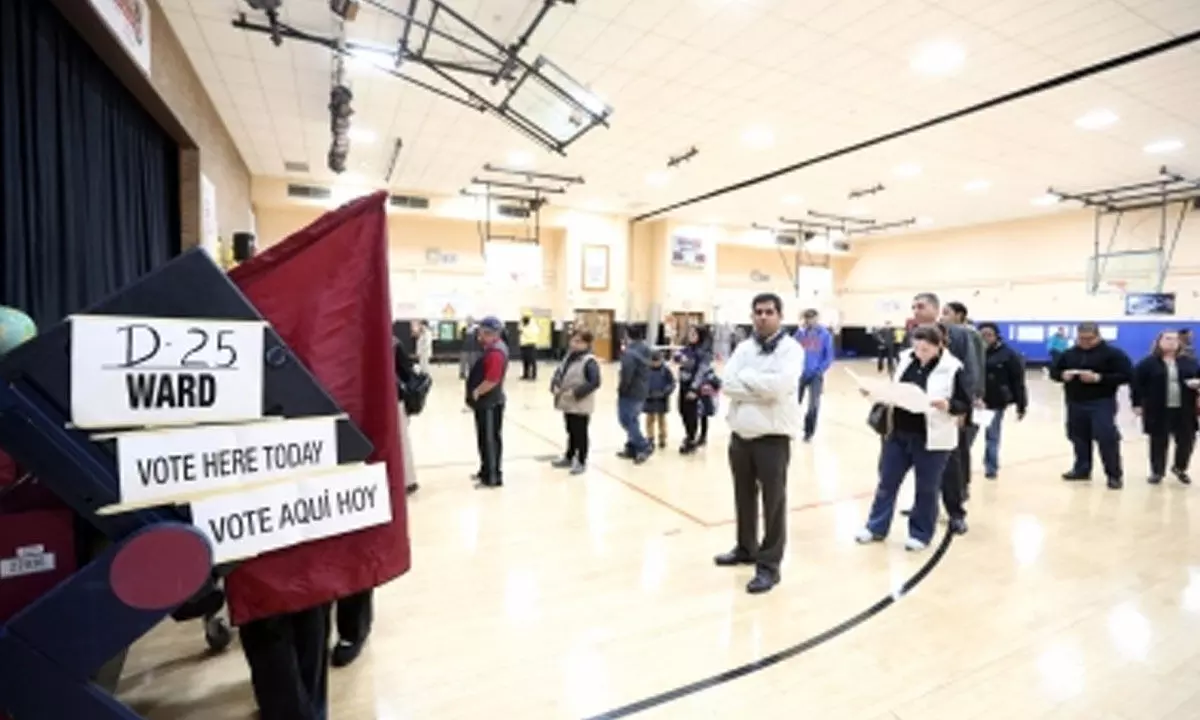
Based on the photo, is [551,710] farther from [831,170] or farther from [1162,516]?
[831,170]

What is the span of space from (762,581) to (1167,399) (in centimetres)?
460

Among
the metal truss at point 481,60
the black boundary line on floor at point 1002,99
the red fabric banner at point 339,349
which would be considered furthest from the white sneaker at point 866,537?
the black boundary line on floor at point 1002,99

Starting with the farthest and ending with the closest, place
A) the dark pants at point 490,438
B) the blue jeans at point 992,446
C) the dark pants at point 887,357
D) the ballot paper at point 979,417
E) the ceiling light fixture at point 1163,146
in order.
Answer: the dark pants at point 887,357 → the ceiling light fixture at point 1163,146 → the blue jeans at point 992,446 → the dark pants at point 490,438 → the ballot paper at point 979,417

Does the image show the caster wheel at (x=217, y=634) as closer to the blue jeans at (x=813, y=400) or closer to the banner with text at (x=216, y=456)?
the banner with text at (x=216, y=456)

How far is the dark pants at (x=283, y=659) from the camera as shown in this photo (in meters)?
1.51

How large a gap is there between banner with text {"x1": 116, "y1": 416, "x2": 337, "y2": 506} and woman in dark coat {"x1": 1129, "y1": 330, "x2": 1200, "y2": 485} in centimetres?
651

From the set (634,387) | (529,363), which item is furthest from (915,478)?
(529,363)

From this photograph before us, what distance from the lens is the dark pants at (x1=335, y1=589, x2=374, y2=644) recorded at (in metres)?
2.26

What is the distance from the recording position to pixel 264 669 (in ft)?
5.07

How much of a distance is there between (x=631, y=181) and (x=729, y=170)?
225cm

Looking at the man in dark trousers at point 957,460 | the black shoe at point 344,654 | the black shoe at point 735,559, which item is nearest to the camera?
the black shoe at point 344,654

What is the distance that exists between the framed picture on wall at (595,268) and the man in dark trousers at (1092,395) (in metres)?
13.0

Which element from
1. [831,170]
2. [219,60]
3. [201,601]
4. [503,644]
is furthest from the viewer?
[831,170]

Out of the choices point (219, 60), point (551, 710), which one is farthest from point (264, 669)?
point (219, 60)
